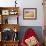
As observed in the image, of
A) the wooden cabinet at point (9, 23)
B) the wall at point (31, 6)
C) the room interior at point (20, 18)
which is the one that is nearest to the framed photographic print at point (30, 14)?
the room interior at point (20, 18)

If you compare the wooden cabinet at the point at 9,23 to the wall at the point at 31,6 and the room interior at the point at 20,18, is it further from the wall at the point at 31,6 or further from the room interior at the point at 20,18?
the wall at the point at 31,6

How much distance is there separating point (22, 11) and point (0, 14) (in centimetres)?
80

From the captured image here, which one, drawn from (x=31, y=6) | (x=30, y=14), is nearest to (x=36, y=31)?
(x=30, y=14)

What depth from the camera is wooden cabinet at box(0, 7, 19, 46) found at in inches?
223

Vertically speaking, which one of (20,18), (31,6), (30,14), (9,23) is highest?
(31,6)

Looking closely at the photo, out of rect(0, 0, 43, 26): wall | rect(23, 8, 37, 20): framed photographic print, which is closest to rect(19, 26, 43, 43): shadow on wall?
rect(0, 0, 43, 26): wall

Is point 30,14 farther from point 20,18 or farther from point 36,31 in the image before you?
point 36,31

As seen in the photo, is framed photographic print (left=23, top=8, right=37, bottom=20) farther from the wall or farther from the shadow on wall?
the shadow on wall

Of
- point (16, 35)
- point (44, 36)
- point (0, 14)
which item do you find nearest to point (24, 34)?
point (16, 35)

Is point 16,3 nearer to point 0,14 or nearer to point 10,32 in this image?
point 0,14

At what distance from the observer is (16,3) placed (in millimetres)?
5820

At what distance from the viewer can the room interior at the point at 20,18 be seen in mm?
5715

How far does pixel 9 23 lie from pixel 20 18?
438mm

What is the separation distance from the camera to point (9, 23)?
584 cm
